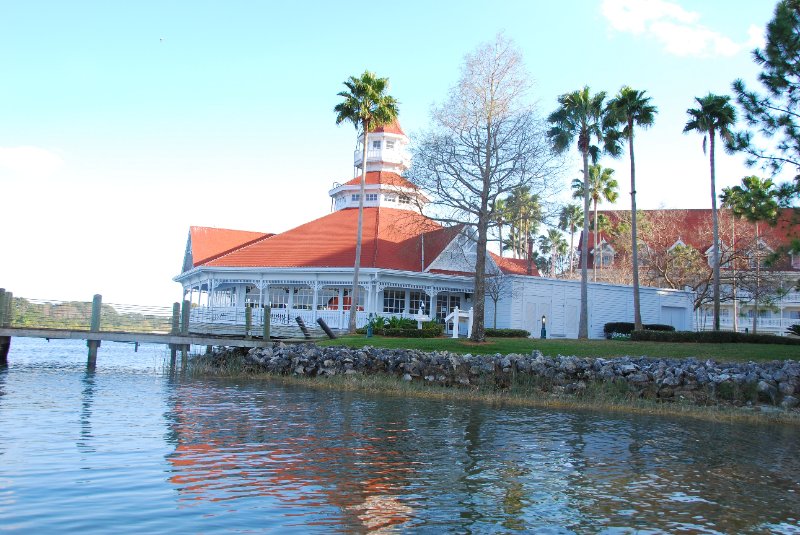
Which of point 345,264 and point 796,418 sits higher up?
point 345,264

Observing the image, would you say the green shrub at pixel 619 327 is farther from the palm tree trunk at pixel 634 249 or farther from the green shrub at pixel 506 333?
the green shrub at pixel 506 333

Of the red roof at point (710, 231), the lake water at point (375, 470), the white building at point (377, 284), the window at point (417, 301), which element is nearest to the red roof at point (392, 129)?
the white building at point (377, 284)

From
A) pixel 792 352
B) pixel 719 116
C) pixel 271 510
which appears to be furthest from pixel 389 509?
pixel 719 116

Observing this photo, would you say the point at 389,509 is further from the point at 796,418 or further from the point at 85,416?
the point at 796,418

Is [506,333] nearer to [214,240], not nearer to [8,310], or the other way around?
[214,240]

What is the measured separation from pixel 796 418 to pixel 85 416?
56.0ft

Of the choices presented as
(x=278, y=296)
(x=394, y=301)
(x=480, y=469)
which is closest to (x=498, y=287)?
(x=394, y=301)

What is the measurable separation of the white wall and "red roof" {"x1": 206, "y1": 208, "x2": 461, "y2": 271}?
16.4ft

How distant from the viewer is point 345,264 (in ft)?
125

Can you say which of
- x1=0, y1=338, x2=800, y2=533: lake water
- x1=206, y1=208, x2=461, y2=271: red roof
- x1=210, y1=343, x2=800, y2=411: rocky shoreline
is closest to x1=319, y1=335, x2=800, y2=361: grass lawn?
x1=210, y1=343, x2=800, y2=411: rocky shoreline

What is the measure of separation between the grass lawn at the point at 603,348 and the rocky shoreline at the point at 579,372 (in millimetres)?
2061

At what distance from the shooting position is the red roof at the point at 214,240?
4406 cm

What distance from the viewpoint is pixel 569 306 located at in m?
39.4

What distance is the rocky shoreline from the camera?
20266 millimetres
